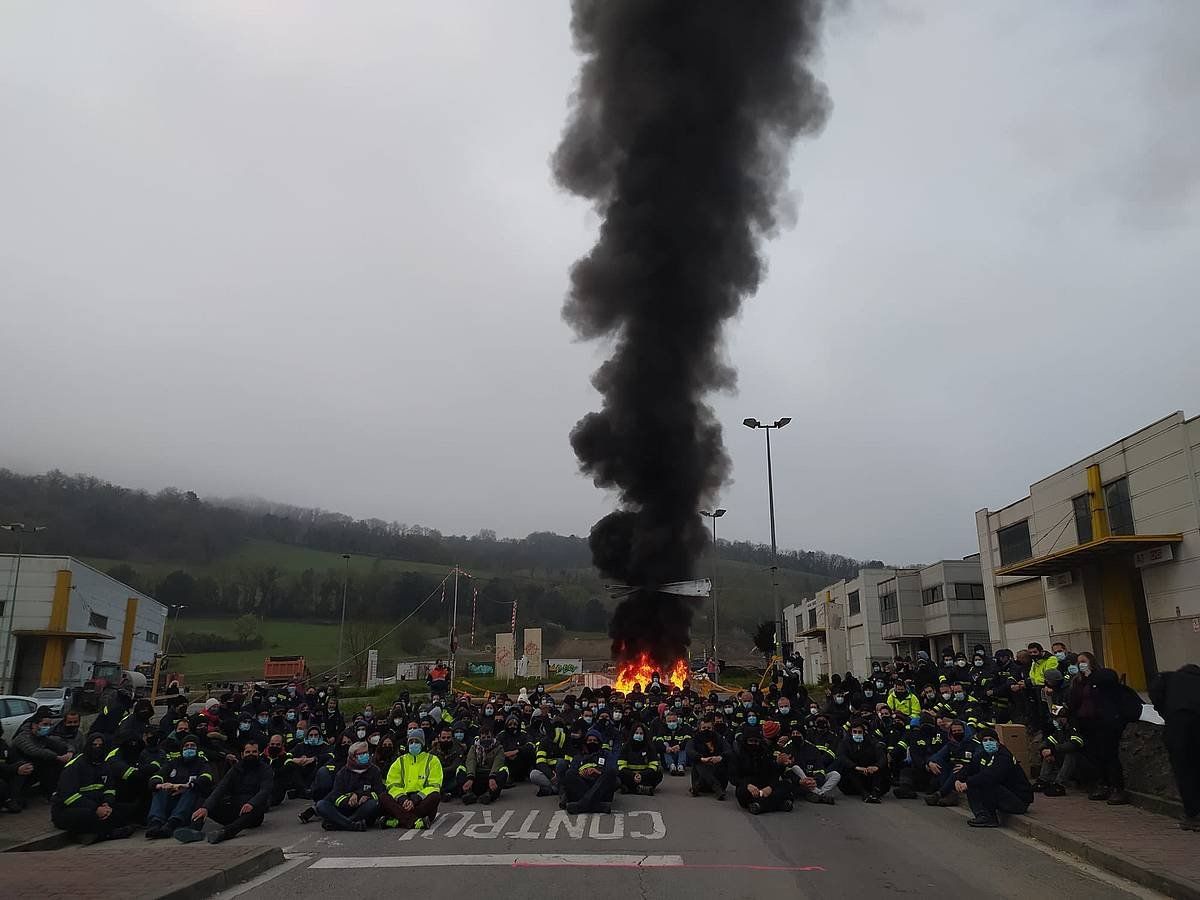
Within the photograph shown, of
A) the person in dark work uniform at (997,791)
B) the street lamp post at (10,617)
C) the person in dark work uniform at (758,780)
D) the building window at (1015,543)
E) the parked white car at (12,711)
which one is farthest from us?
the street lamp post at (10,617)

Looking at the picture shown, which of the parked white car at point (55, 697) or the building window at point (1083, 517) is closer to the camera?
the parked white car at point (55, 697)

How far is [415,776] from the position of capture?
10961 mm

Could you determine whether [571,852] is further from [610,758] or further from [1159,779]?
[1159,779]

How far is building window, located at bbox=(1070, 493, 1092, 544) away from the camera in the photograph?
2633 cm

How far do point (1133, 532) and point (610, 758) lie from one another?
771 inches

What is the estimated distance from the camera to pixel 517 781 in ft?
46.5

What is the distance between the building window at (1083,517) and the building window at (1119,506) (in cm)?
75

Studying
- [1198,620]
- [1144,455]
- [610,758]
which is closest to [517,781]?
[610,758]

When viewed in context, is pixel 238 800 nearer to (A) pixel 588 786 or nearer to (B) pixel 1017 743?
(A) pixel 588 786

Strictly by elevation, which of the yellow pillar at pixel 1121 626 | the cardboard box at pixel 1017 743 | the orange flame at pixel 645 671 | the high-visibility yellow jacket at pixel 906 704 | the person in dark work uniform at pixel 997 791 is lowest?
the person in dark work uniform at pixel 997 791

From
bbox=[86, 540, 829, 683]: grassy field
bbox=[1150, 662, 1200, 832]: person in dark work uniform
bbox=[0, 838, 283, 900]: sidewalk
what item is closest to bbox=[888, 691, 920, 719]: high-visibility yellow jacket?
bbox=[1150, 662, 1200, 832]: person in dark work uniform

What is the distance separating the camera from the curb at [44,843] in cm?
903

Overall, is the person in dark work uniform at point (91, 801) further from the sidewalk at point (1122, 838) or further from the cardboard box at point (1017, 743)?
the cardboard box at point (1017, 743)

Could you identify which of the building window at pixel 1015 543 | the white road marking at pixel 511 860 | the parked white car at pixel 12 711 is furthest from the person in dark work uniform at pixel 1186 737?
the building window at pixel 1015 543
